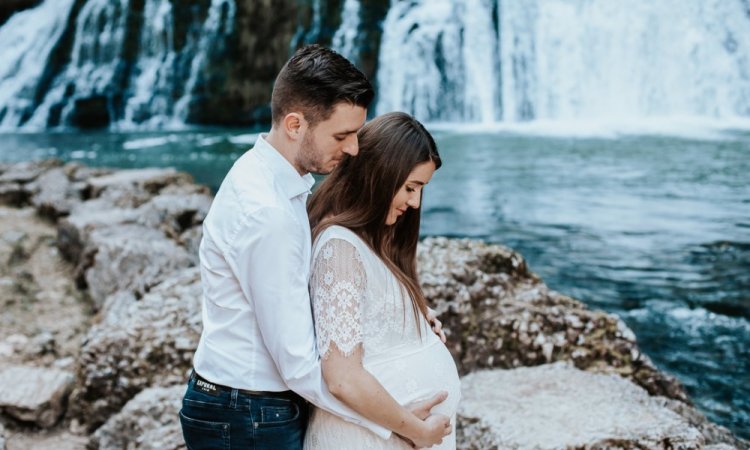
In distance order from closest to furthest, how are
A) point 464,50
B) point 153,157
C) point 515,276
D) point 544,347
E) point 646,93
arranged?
point 544,347
point 515,276
point 153,157
point 646,93
point 464,50

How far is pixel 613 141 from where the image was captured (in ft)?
42.6

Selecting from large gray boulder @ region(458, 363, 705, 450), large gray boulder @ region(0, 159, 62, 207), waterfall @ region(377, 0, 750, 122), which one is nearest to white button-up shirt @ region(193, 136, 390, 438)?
large gray boulder @ region(458, 363, 705, 450)

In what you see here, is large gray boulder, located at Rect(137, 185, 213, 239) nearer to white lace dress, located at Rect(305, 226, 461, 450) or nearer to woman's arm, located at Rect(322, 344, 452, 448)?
white lace dress, located at Rect(305, 226, 461, 450)

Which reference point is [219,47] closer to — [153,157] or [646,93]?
[153,157]

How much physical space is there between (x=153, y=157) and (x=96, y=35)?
787cm

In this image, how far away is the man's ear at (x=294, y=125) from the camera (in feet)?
5.23

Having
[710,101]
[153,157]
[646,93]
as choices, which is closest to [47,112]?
[153,157]

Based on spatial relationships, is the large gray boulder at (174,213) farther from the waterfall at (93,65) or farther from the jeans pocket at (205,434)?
the waterfall at (93,65)

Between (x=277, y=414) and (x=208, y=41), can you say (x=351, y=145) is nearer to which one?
(x=277, y=414)

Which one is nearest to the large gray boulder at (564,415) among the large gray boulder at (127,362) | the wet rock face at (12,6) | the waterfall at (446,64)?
the large gray boulder at (127,362)

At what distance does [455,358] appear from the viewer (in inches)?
132

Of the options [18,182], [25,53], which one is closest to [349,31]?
[25,53]

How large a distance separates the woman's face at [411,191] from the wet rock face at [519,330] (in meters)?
1.62

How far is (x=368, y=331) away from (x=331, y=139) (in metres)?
0.48
